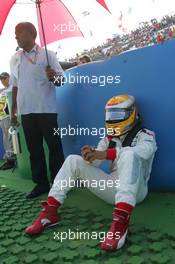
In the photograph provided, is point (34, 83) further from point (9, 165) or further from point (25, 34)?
point (9, 165)

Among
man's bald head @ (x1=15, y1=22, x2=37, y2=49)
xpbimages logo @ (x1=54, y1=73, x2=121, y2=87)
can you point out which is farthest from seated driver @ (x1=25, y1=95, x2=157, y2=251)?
man's bald head @ (x1=15, y1=22, x2=37, y2=49)

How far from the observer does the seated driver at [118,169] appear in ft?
6.88

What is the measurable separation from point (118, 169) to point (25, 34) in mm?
1612

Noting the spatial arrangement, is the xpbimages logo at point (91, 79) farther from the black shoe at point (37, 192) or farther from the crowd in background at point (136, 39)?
the crowd in background at point (136, 39)

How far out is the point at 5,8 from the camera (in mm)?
3316

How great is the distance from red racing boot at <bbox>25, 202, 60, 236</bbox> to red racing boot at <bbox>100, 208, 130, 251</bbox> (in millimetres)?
497

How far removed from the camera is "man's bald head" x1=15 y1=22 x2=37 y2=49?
3.19 metres

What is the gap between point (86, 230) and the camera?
2414 mm

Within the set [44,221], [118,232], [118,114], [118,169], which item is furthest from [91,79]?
[118,232]

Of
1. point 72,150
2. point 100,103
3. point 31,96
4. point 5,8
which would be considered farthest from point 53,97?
point 5,8

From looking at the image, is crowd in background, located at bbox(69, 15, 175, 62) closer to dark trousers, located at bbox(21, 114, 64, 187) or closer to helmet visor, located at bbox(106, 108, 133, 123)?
dark trousers, located at bbox(21, 114, 64, 187)

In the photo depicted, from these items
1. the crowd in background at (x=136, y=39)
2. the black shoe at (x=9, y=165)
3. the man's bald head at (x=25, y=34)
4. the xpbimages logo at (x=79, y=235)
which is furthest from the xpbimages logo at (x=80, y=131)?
the crowd in background at (x=136, y=39)

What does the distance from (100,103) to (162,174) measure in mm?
829

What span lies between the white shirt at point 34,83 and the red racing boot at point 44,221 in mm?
1041
